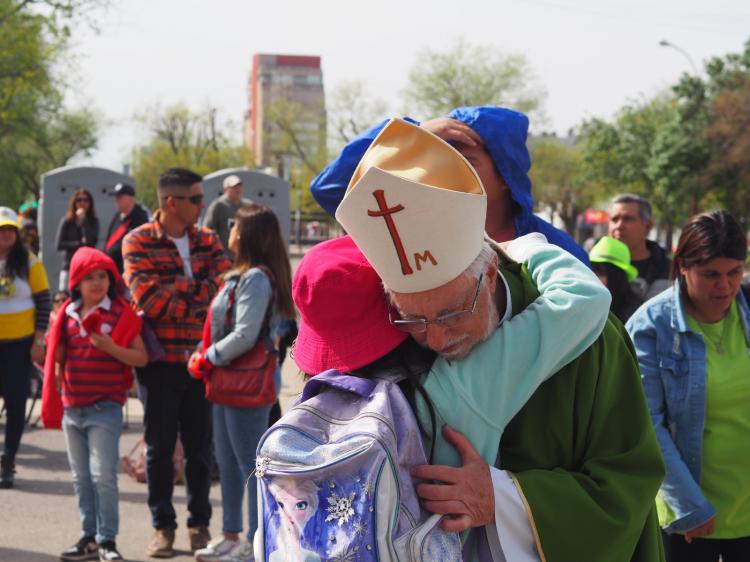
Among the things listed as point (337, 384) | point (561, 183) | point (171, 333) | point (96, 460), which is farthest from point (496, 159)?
point (561, 183)

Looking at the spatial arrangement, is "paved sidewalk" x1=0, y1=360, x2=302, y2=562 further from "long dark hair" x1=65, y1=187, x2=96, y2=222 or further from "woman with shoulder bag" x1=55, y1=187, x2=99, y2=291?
"long dark hair" x1=65, y1=187, x2=96, y2=222

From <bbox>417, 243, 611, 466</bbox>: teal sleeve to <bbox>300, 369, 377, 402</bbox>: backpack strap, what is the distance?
0.40 feet

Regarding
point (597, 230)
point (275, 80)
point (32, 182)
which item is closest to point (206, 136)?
point (32, 182)

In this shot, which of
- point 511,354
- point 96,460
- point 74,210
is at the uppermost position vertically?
point 74,210

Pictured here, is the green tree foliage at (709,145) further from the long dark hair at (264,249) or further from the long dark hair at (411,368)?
the long dark hair at (411,368)

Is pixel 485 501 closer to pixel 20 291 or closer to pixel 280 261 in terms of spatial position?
pixel 280 261

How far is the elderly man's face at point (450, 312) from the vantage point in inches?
76.3

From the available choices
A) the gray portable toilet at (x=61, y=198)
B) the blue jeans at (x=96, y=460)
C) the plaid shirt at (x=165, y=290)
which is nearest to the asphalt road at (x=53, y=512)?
the blue jeans at (x=96, y=460)

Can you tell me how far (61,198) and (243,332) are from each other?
422 inches

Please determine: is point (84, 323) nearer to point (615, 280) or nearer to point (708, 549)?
point (615, 280)

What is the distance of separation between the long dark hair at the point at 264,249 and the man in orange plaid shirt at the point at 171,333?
0.45 m

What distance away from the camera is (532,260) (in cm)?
225

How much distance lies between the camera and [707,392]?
143 inches

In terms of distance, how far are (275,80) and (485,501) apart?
13887 centimetres
